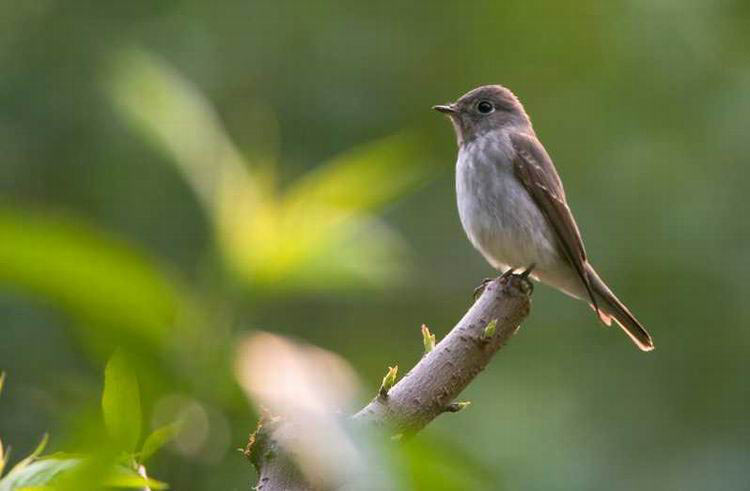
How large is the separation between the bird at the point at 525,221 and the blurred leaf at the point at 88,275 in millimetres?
3562

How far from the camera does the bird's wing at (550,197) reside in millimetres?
4730

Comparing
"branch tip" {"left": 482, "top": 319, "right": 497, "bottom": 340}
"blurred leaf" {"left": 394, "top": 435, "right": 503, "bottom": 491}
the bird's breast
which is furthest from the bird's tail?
"blurred leaf" {"left": 394, "top": 435, "right": 503, "bottom": 491}

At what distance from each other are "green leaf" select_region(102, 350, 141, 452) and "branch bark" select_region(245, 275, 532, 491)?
1.43 ft

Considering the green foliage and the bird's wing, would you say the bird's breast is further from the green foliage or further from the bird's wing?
the green foliage

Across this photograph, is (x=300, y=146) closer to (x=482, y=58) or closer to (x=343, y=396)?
(x=482, y=58)

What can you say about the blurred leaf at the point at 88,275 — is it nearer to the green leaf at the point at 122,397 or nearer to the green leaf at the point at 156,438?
the green leaf at the point at 122,397

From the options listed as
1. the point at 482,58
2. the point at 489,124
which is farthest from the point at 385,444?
the point at 482,58

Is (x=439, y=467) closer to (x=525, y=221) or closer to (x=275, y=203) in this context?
(x=275, y=203)

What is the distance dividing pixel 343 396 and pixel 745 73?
24.5 feet

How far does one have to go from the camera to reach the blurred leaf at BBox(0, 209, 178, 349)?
92 cm

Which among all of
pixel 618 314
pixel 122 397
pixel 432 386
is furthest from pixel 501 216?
pixel 122 397

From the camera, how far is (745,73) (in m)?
7.95

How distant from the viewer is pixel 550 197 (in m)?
4.88

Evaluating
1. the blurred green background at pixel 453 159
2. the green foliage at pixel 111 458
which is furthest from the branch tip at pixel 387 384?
the blurred green background at pixel 453 159
